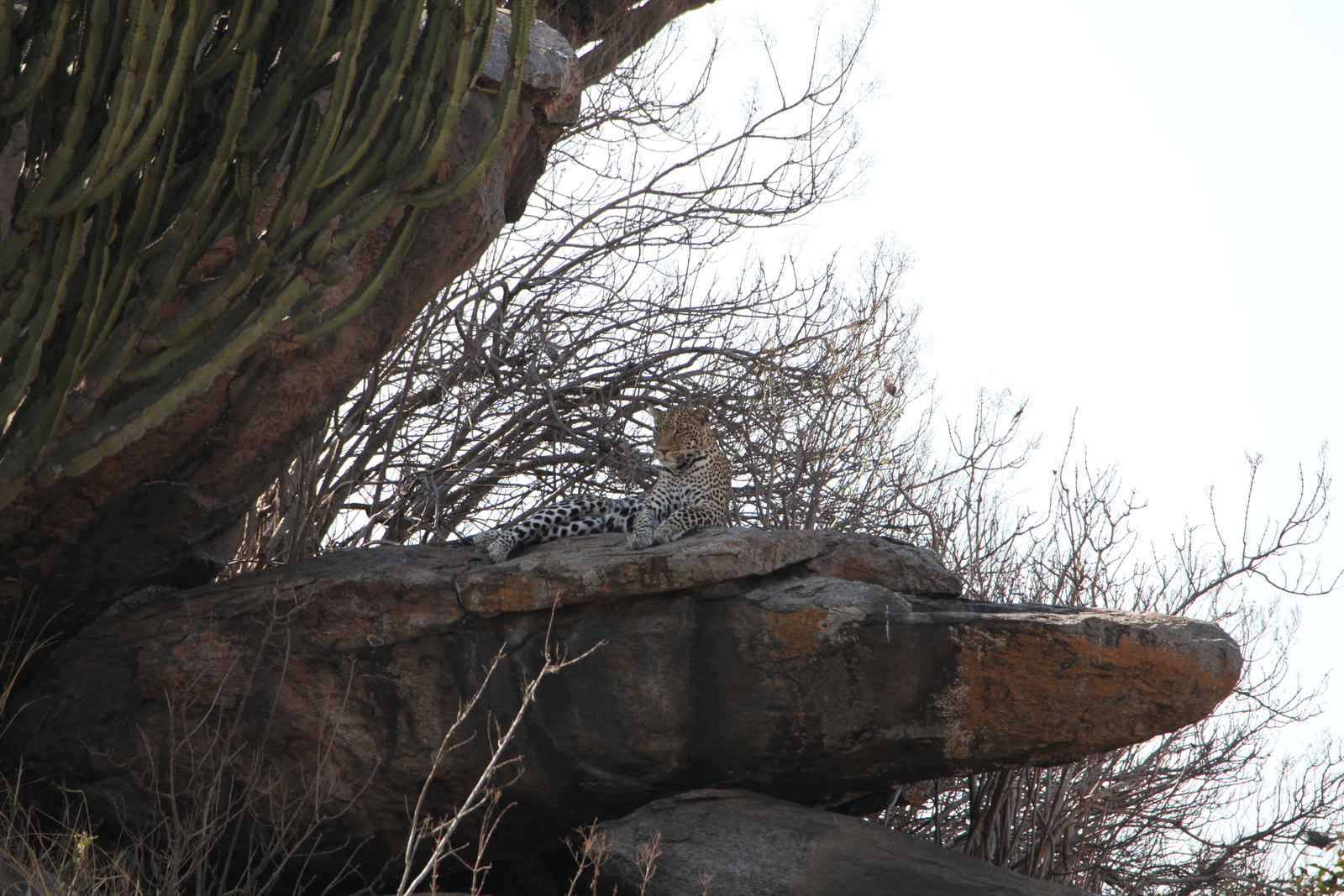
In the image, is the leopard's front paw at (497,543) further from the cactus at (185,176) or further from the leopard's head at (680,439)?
the cactus at (185,176)

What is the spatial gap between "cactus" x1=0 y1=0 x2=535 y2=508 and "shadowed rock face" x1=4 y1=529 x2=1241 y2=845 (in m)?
2.29

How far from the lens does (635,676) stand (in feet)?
22.3

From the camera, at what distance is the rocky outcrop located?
6316 millimetres

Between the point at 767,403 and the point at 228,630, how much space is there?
195 inches

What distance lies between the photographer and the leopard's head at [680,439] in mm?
8453

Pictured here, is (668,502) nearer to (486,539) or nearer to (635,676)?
(486,539)

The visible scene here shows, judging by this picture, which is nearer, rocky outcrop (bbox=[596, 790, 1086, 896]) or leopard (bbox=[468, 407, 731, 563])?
rocky outcrop (bbox=[596, 790, 1086, 896])

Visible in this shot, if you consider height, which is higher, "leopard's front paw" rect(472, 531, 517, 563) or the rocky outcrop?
"leopard's front paw" rect(472, 531, 517, 563)

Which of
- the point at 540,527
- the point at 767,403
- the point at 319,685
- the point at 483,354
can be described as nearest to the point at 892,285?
the point at 767,403

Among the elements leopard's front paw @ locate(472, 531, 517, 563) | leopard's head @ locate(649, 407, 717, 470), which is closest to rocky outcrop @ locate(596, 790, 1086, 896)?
leopard's front paw @ locate(472, 531, 517, 563)

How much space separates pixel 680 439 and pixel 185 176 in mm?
4071

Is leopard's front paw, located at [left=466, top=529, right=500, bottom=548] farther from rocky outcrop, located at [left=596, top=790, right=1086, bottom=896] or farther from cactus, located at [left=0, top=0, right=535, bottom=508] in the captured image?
cactus, located at [left=0, top=0, right=535, bottom=508]

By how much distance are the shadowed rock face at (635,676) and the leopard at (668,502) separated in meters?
0.69

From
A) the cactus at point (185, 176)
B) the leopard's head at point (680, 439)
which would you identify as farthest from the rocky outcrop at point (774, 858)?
the cactus at point (185, 176)
